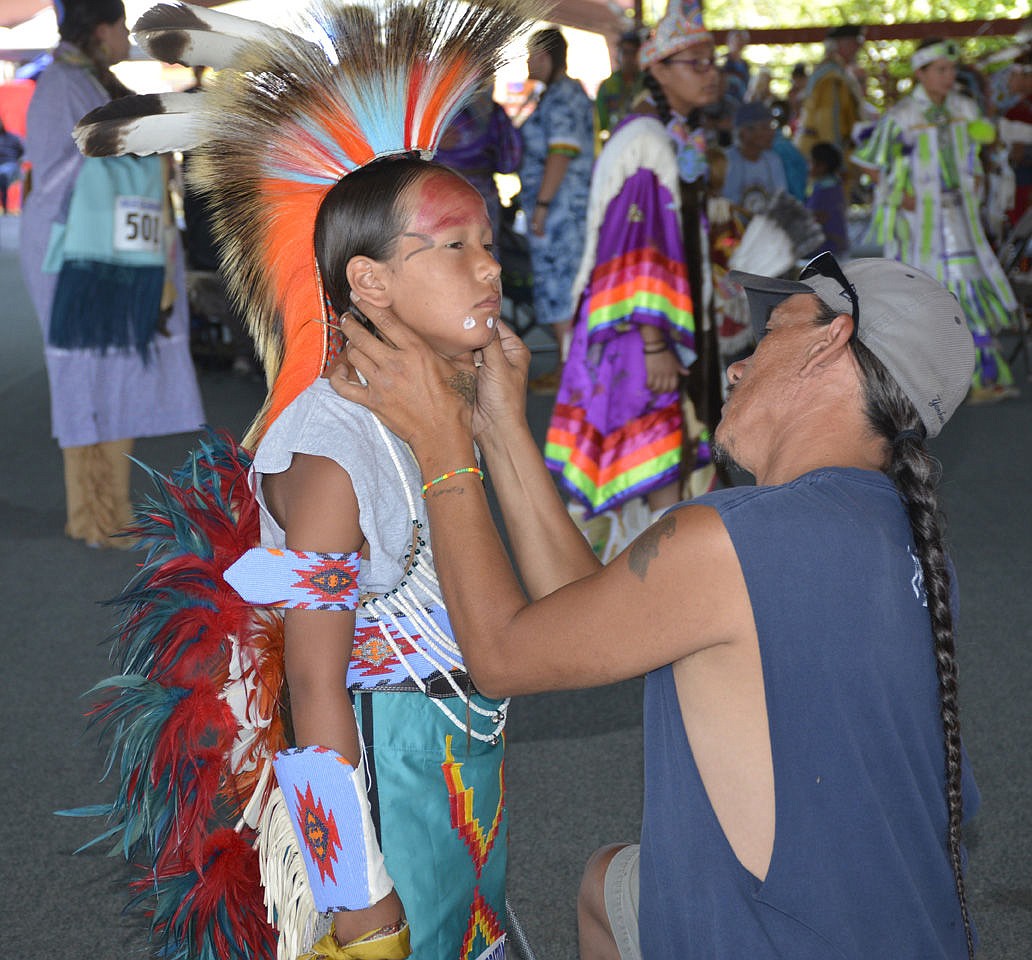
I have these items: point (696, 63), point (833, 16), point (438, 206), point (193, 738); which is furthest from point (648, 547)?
point (833, 16)

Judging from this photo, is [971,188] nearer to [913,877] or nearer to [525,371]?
[525,371]

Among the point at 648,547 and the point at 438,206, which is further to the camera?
the point at 438,206

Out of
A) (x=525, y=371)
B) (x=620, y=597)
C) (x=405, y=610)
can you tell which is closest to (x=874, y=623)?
(x=620, y=597)

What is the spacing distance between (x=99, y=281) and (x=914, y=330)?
3.31m

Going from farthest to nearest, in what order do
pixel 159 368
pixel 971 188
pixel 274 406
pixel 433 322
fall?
pixel 971 188 → pixel 159 368 → pixel 274 406 → pixel 433 322

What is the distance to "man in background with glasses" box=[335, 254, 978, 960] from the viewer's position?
1.17 meters

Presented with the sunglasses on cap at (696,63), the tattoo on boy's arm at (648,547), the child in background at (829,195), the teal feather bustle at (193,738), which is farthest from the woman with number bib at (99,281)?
the child in background at (829,195)

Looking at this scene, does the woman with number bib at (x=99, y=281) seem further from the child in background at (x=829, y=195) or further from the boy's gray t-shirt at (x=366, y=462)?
the child in background at (x=829, y=195)

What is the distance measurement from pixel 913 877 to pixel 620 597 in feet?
1.29

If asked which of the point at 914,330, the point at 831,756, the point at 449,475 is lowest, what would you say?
the point at 831,756

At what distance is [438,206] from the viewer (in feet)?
4.73

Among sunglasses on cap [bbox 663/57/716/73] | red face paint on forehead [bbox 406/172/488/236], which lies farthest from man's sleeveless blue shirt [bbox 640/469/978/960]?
sunglasses on cap [bbox 663/57/716/73]

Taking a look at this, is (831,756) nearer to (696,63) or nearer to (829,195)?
(696,63)

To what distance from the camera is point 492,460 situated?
164 cm
